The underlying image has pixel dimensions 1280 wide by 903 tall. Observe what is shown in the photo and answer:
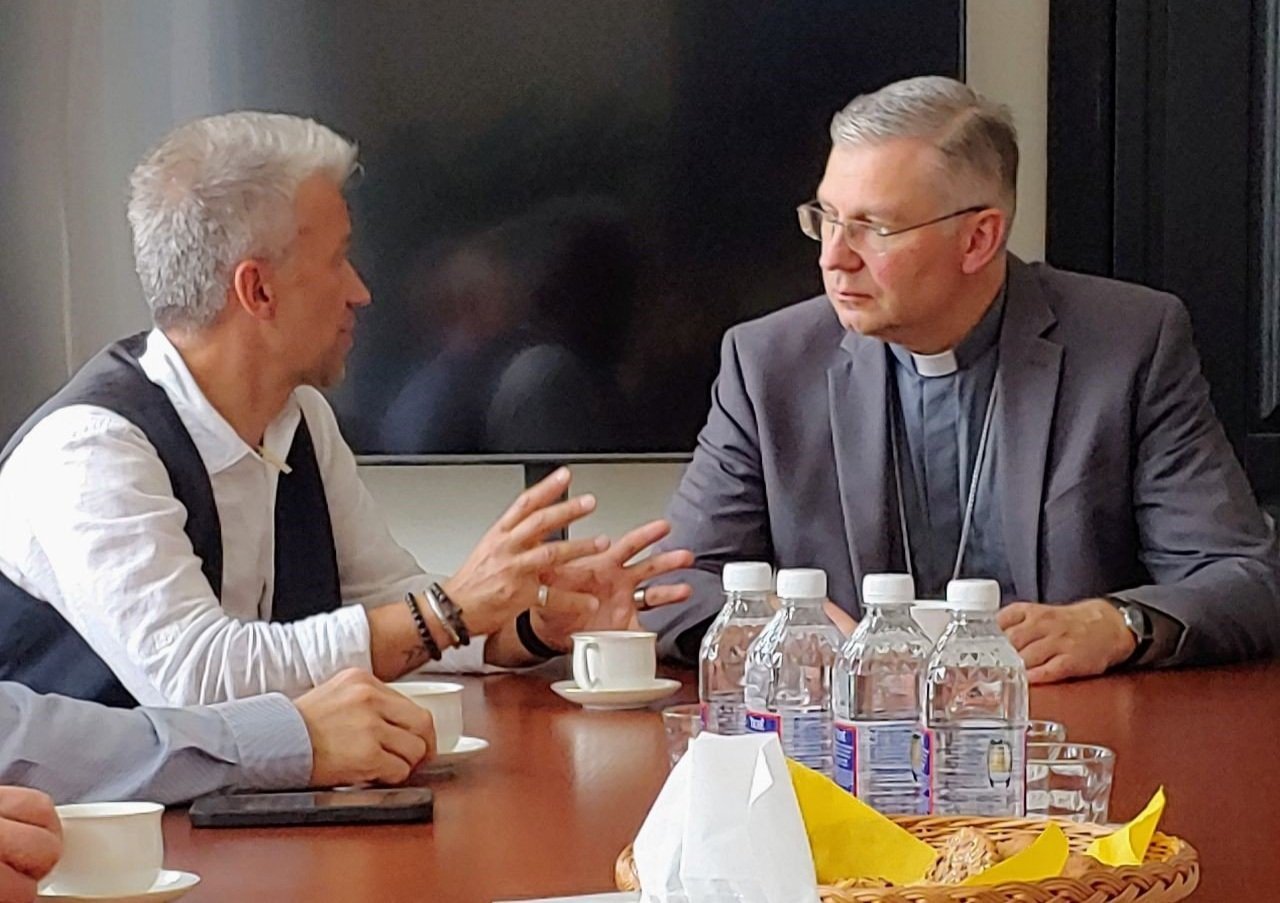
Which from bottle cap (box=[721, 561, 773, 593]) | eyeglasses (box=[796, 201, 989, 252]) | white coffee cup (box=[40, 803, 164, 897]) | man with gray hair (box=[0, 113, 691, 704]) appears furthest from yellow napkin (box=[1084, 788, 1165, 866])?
eyeglasses (box=[796, 201, 989, 252])

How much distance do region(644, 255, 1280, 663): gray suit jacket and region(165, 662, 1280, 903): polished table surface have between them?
1.53ft

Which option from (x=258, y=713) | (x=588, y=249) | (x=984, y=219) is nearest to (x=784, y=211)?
(x=588, y=249)

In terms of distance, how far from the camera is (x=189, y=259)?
79.1 inches

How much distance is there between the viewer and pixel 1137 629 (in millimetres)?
2025

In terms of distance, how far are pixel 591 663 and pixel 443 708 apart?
32 centimetres

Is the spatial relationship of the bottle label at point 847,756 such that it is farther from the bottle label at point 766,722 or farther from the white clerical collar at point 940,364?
the white clerical collar at point 940,364

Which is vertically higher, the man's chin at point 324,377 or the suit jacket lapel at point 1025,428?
the man's chin at point 324,377

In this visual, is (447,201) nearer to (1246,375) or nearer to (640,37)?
(640,37)

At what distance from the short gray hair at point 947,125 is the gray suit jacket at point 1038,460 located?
17 centimetres

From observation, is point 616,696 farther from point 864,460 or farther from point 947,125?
point 947,125

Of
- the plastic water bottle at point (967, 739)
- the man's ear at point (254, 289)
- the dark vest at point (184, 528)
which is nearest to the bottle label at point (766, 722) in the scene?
the plastic water bottle at point (967, 739)

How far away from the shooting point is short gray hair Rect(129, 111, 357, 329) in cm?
200

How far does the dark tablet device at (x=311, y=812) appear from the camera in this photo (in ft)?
4.17

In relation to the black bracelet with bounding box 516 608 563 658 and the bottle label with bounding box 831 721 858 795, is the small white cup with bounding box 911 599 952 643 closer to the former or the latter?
the bottle label with bounding box 831 721 858 795
